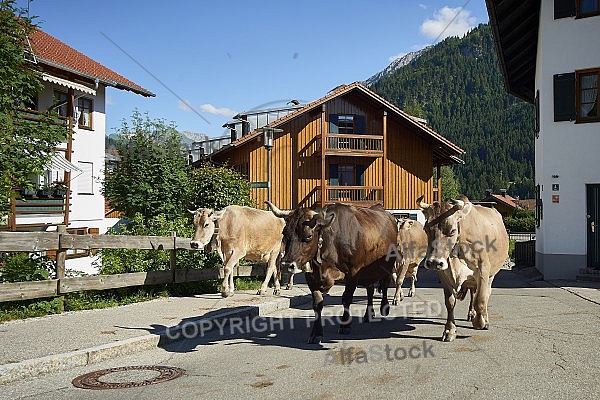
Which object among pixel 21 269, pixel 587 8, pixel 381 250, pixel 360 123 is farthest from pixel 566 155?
pixel 360 123

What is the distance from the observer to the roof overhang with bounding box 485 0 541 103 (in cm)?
2111

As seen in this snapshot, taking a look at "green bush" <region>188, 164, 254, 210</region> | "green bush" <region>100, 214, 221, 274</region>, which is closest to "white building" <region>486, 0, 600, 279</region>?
"green bush" <region>188, 164, 254, 210</region>

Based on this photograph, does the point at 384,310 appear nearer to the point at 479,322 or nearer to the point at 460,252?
the point at 479,322

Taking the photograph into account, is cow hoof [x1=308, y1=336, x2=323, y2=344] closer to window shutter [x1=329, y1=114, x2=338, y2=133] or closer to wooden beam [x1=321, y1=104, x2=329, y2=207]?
wooden beam [x1=321, y1=104, x2=329, y2=207]

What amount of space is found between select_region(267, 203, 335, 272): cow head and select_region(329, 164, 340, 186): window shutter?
28.2 metres

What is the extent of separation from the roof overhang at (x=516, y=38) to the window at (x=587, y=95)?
3.71 metres

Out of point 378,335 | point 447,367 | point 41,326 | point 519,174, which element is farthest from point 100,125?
point 519,174

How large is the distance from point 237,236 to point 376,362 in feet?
22.0

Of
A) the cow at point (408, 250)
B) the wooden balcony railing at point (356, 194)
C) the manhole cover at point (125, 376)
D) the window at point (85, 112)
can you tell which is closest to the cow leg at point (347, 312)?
the manhole cover at point (125, 376)

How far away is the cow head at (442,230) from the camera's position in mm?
8359

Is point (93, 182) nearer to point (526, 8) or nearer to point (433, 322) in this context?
point (526, 8)

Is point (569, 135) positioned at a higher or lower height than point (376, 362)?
higher

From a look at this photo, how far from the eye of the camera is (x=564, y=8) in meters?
19.0

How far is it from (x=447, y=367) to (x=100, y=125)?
27.6 meters
